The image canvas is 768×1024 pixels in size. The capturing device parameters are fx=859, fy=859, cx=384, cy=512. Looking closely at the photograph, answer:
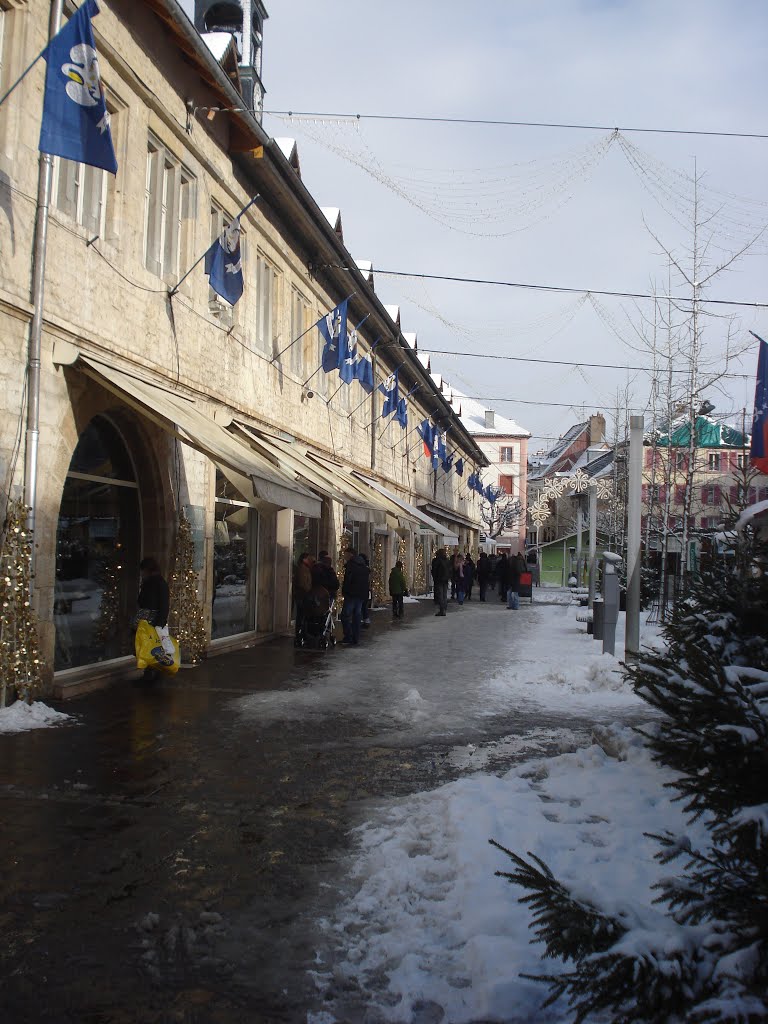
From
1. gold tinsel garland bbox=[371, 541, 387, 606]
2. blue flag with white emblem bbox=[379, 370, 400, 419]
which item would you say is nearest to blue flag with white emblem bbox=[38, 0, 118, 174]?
blue flag with white emblem bbox=[379, 370, 400, 419]

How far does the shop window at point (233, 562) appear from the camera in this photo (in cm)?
1444

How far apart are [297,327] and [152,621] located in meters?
10.5

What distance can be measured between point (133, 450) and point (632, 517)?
702 cm

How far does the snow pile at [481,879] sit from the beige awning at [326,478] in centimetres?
858

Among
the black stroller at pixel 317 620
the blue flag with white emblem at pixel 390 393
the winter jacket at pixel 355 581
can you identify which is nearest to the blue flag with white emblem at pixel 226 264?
the black stroller at pixel 317 620

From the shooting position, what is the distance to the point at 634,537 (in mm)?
→ 11789

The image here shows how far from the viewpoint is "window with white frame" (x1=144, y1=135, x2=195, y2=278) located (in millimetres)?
11977

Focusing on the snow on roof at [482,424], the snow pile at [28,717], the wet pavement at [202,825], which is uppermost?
the snow on roof at [482,424]

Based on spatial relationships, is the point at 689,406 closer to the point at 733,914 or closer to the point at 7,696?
the point at 7,696

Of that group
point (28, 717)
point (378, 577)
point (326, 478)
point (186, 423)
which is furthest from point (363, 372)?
point (28, 717)

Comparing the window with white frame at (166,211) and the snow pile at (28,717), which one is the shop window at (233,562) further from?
the snow pile at (28,717)

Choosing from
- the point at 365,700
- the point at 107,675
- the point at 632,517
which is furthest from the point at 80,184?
the point at 632,517

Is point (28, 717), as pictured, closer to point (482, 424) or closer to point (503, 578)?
point (503, 578)

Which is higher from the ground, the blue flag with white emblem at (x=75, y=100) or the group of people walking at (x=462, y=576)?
the blue flag with white emblem at (x=75, y=100)
